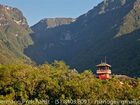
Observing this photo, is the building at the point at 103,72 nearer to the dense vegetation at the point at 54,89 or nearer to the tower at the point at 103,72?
the tower at the point at 103,72

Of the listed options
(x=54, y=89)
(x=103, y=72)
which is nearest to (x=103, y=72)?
(x=103, y=72)

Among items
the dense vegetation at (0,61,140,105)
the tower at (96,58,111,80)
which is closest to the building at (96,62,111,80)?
the tower at (96,58,111,80)

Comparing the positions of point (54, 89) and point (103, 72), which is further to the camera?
point (103, 72)

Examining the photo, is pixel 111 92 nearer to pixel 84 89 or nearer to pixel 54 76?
pixel 84 89

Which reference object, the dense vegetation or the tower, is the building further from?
the dense vegetation

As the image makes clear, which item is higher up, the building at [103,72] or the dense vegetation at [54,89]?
the building at [103,72]

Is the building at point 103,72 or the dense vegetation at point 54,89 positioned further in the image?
the building at point 103,72

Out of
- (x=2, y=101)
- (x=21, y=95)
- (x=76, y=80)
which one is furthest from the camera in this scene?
(x=76, y=80)

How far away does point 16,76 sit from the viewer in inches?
3797

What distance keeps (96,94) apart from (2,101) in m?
21.5

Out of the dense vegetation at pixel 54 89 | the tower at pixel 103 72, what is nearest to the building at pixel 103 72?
the tower at pixel 103 72

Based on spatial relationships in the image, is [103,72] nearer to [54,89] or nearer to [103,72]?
[103,72]

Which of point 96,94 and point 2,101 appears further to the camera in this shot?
point 96,94

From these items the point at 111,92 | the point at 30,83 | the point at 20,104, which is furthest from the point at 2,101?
the point at 111,92
